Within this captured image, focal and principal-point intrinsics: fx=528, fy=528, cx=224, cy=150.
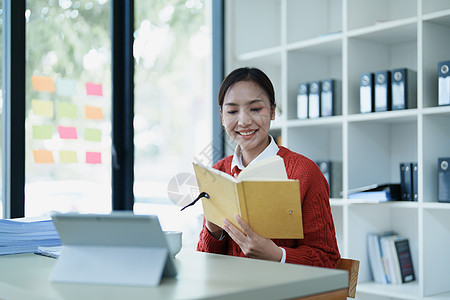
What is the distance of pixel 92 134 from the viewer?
10.0 ft

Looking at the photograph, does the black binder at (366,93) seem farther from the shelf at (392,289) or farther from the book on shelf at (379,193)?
the shelf at (392,289)

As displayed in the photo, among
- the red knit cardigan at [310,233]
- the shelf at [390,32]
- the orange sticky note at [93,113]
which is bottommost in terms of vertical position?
the red knit cardigan at [310,233]

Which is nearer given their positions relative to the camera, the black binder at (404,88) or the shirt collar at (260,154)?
the shirt collar at (260,154)

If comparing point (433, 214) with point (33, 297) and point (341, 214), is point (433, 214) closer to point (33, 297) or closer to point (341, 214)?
point (341, 214)

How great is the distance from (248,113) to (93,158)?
4.77 feet

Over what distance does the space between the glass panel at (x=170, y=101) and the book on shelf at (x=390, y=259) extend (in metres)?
1.11

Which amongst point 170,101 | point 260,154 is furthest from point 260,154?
point 170,101

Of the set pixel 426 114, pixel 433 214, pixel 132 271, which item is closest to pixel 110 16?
pixel 426 114

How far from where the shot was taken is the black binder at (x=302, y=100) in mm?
2963

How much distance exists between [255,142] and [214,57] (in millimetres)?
1702

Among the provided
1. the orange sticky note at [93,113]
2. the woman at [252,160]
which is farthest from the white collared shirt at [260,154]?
the orange sticky note at [93,113]

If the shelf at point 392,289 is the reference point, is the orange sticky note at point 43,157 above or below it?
above

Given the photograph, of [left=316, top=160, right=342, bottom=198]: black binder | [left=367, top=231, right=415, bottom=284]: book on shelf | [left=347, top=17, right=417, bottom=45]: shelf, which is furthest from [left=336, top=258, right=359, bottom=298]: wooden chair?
[left=347, top=17, right=417, bottom=45]: shelf

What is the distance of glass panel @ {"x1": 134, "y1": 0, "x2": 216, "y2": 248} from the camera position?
11.2 feet
